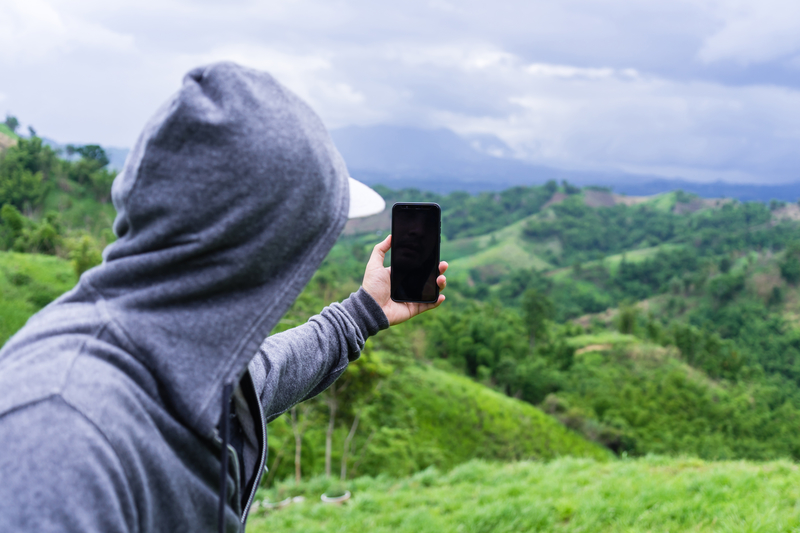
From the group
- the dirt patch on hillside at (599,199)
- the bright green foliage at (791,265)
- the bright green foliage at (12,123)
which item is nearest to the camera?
the bright green foliage at (791,265)

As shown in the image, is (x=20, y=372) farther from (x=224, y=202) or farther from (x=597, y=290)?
(x=597, y=290)

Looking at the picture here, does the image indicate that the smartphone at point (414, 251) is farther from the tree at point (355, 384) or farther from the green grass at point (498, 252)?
the green grass at point (498, 252)

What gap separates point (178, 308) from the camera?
0.95m

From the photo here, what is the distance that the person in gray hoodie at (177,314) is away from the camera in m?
0.80

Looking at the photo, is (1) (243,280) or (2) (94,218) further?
(2) (94,218)

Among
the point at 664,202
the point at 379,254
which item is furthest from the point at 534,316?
the point at 664,202

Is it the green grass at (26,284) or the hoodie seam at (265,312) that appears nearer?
the hoodie seam at (265,312)

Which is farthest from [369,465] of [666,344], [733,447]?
[666,344]

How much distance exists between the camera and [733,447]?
2973cm

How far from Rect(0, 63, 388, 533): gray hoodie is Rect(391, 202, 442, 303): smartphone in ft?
2.74

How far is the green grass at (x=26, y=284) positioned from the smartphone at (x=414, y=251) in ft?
48.7

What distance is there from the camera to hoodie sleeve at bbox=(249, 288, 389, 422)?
5.05ft

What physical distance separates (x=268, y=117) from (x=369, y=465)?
1606cm

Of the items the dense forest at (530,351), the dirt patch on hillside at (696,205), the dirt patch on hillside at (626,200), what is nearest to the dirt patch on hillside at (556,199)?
the dirt patch on hillside at (626,200)
